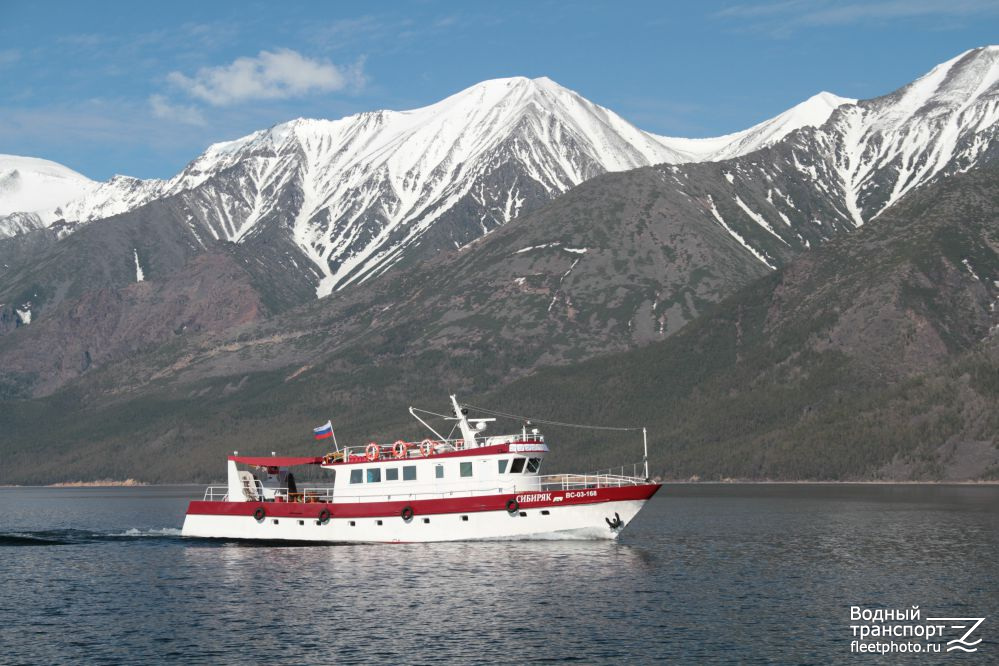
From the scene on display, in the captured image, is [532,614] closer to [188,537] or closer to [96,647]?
[96,647]

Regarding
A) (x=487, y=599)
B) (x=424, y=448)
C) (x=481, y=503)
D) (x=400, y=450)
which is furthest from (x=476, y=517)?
(x=487, y=599)

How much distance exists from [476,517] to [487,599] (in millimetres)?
28625

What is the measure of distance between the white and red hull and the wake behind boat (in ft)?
0.32

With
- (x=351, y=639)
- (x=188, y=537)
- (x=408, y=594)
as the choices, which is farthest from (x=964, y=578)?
(x=188, y=537)

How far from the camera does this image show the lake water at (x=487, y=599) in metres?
86.1

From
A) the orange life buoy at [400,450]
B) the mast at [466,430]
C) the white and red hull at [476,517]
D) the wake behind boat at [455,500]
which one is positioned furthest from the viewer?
the orange life buoy at [400,450]

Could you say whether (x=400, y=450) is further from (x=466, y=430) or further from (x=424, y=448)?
(x=466, y=430)

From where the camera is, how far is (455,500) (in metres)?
132

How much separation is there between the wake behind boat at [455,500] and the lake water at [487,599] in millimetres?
2261

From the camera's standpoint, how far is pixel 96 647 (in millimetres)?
88250

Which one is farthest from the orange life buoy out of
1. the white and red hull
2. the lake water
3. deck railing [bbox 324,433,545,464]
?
the lake water

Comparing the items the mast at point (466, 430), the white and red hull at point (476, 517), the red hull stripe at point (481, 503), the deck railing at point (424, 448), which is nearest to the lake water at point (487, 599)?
the white and red hull at point (476, 517)

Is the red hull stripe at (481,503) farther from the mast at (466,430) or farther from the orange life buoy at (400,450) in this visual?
the mast at (466,430)

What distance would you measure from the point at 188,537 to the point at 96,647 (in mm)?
60273
